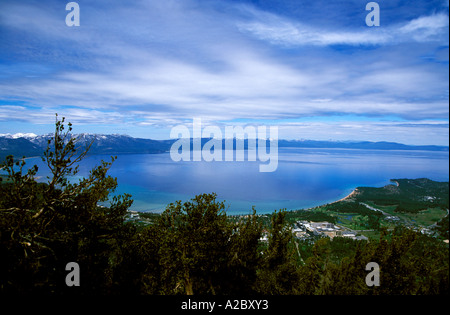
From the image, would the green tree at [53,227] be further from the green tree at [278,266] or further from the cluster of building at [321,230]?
the cluster of building at [321,230]

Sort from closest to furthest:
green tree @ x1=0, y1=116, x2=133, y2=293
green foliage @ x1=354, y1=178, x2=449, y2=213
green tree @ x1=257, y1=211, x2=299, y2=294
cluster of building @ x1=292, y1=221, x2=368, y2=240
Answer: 1. green tree @ x1=0, y1=116, x2=133, y2=293
2. green tree @ x1=257, y1=211, x2=299, y2=294
3. cluster of building @ x1=292, y1=221, x2=368, y2=240
4. green foliage @ x1=354, y1=178, x2=449, y2=213

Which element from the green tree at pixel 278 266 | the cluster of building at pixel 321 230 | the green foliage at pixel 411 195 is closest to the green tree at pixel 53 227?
the green tree at pixel 278 266

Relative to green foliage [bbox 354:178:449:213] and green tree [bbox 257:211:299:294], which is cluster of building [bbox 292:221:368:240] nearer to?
green foliage [bbox 354:178:449:213]

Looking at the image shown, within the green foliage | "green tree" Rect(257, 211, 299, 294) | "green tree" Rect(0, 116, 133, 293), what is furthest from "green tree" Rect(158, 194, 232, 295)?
the green foliage

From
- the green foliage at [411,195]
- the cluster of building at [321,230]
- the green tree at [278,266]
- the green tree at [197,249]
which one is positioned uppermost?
the green tree at [197,249]

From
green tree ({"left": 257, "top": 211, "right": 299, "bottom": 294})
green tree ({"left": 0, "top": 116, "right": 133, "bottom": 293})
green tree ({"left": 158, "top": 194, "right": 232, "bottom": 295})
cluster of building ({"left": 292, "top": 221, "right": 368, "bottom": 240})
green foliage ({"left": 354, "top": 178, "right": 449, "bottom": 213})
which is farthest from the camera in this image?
green foliage ({"left": 354, "top": 178, "right": 449, "bottom": 213})

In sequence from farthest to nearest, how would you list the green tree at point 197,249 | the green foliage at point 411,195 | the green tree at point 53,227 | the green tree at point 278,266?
the green foliage at point 411,195 → the green tree at point 278,266 → the green tree at point 197,249 → the green tree at point 53,227

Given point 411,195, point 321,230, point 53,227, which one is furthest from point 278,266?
point 411,195
